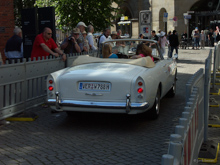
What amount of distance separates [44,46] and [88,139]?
3.55 metres

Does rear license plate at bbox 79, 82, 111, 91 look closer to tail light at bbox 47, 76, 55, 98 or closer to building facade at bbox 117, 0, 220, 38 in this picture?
tail light at bbox 47, 76, 55, 98

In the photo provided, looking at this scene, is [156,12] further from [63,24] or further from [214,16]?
[63,24]

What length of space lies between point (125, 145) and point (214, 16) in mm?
40890

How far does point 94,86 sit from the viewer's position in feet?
21.2

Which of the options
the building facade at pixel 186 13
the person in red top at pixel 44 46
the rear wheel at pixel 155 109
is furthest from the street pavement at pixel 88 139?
the building facade at pixel 186 13

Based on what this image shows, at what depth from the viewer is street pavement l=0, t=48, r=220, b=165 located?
16.9ft

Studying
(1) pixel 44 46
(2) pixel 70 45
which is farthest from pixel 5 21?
(1) pixel 44 46

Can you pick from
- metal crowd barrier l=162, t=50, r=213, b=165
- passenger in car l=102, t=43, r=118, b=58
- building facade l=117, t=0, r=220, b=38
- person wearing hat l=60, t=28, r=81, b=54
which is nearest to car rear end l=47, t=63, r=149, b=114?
metal crowd barrier l=162, t=50, r=213, b=165

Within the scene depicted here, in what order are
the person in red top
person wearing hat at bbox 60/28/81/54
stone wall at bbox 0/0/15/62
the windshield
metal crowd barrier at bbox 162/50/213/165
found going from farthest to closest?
stone wall at bbox 0/0/15/62, person wearing hat at bbox 60/28/81/54, the person in red top, the windshield, metal crowd barrier at bbox 162/50/213/165

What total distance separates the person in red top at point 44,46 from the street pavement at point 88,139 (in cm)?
151

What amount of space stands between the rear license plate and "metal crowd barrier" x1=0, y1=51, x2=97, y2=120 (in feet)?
5.12

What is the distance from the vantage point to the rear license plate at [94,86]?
21.1 ft

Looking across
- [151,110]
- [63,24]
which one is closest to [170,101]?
[151,110]

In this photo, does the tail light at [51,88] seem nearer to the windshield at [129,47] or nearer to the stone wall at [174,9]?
the windshield at [129,47]
